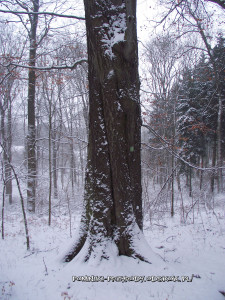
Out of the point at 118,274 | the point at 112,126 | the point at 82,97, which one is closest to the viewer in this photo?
the point at 118,274

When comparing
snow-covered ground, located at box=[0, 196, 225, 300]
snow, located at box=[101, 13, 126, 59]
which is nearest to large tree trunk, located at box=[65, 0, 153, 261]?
snow, located at box=[101, 13, 126, 59]

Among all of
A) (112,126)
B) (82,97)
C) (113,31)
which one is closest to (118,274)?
(112,126)

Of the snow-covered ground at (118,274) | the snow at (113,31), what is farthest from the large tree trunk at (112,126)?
the snow-covered ground at (118,274)

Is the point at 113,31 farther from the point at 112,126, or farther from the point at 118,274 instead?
the point at 118,274

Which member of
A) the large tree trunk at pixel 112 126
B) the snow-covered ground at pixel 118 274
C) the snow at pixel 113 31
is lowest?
the snow-covered ground at pixel 118 274

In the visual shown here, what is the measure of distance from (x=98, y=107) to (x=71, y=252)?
226cm

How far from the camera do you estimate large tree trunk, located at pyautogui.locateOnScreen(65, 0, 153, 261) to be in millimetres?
2432

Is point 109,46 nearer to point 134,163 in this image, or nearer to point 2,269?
point 134,163

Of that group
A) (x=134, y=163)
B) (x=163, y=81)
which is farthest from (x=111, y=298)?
(x=163, y=81)

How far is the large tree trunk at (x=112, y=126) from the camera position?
243 cm

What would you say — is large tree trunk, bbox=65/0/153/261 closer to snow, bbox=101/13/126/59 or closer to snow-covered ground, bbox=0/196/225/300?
snow, bbox=101/13/126/59

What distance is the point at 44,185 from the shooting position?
8562 millimetres

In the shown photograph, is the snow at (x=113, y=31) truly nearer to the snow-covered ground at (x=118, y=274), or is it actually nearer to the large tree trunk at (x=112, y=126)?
the large tree trunk at (x=112, y=126)

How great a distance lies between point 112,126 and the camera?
2447 millimetres
